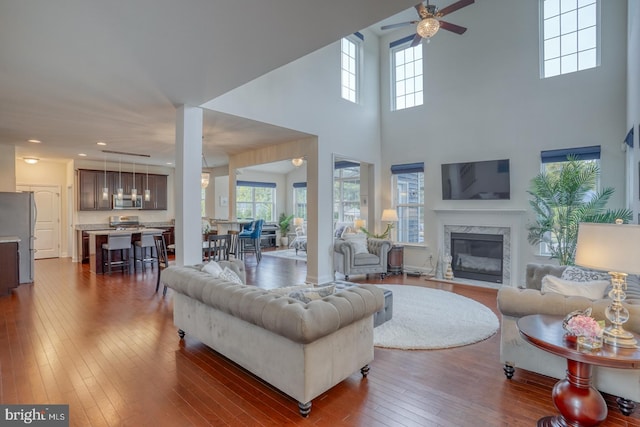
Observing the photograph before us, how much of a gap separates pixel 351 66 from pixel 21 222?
7134mm

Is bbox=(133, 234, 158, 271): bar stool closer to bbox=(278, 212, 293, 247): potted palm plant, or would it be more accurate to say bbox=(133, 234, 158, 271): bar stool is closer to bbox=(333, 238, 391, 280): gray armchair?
bbox=(333, 238, 391, 280): gray armchair

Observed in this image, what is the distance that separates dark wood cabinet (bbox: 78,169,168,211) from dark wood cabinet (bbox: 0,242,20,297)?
357 centimetres

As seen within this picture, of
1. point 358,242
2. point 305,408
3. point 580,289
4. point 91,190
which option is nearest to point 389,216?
point 358,242

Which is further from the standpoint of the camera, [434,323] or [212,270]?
[434,323]

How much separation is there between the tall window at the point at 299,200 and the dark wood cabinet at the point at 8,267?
8.46 metres

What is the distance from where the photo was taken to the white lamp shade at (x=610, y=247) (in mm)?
1839

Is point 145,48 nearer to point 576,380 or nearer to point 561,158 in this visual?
point 576,380

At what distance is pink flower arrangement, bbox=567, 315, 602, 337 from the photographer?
191cm

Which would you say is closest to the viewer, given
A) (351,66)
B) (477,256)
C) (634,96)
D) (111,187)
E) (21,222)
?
(634,96)

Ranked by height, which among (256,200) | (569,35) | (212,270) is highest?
(569,35)

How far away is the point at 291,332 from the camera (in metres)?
2.07

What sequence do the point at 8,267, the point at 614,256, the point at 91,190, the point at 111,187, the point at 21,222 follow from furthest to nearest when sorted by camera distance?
the point at 111,187
the point at 91,190
the point at 21,222
the point at 8,267
the point at 614,256

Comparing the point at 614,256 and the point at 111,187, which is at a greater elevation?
the point at 111,187

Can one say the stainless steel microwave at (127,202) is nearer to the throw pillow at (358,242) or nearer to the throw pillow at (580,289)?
the throw pillow at (358,242)
